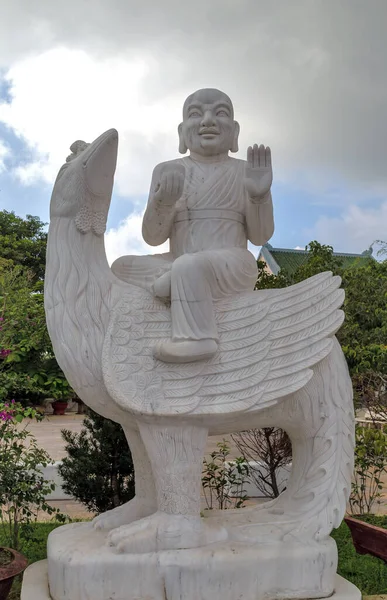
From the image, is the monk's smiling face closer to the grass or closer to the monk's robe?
the monk's robe

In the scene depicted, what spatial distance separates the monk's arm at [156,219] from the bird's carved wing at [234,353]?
457 millimetres

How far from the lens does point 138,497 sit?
2.73 metres

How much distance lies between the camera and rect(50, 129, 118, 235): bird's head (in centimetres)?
253

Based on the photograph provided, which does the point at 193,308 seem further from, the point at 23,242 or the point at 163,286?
the point at 23,242

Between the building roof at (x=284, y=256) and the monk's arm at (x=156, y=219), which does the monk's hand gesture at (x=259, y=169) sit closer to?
the monk's arm at (x=156, y=219)

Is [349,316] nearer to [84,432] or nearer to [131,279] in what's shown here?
[84,432]

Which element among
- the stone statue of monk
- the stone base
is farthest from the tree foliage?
the stone statue of monk

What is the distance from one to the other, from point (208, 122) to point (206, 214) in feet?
1.53

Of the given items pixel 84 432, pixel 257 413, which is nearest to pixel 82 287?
pixel 257 413

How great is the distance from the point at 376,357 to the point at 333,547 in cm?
240

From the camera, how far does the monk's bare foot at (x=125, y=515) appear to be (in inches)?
104

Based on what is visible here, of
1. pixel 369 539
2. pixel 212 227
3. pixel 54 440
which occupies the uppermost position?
pixel 212 227

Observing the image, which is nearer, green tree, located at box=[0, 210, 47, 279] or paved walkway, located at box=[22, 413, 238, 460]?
paved walkway, located at box=[22, 413, 238, 460]

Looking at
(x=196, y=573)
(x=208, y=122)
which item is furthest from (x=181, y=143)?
(x=196, y=573)
